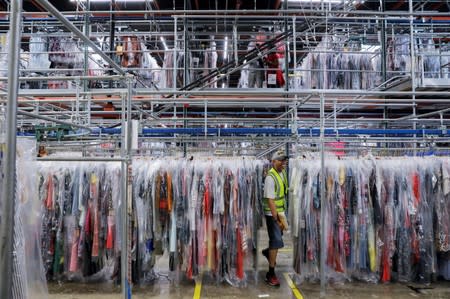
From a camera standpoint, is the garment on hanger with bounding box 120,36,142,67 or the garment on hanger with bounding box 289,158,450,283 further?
the garment on hanger with bounding box 120,36,142,67

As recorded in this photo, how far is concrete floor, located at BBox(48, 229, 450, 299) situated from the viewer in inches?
194

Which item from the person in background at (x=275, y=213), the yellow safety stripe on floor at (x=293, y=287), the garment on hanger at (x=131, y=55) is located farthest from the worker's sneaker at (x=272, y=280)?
the garment on hanger at (x=131, y=55)

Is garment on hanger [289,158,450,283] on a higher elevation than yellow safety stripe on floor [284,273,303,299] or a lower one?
higher

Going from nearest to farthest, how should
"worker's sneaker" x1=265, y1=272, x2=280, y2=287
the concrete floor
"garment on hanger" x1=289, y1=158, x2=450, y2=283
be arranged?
the concrete floor, "garment on hanger" x1=289, y1=158, x2=450, y2=283, "worker's sneaker" x1=265, y1=272, x2=280, y2=287

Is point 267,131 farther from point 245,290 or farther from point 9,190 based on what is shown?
point 9,190

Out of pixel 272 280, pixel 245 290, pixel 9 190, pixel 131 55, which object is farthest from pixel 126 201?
pixel 131 55

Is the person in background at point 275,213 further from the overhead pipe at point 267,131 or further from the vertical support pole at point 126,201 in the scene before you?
the vertical support pole at point 126,201

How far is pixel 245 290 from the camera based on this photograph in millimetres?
5156

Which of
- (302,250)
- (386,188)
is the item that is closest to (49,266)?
(302,250)

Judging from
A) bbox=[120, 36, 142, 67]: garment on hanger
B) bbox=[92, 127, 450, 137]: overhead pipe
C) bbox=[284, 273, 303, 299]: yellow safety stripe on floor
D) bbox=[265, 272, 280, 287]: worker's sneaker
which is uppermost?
bbox=[120, 36, 142, 67]: garment on hanger

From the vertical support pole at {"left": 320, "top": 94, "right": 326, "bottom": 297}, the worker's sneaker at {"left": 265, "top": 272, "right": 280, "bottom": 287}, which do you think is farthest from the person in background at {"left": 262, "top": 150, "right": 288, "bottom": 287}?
the vertical support pole at {"left": 320, "top": 94, "right": 326, "bottom": 297}

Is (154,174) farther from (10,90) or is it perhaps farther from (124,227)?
(10,90)

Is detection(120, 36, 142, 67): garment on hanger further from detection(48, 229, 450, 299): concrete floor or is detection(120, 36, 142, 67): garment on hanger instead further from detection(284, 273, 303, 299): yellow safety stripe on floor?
detection(284, 273, 303, 299): yellow safety stripe on floor

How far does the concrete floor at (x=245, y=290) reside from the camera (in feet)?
16.1
